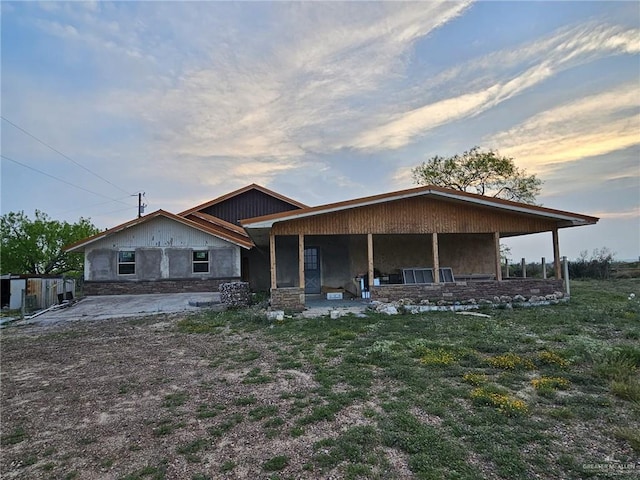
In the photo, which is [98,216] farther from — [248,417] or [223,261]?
[248,417]

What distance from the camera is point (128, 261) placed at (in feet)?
53.4

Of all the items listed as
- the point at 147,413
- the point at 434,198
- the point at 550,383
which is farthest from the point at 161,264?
the point at 550,383

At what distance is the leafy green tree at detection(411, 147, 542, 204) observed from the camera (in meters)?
24.3

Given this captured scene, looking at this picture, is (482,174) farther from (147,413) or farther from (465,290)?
(147,413)

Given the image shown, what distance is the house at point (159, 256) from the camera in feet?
52.6

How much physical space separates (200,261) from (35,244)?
14.6 metres

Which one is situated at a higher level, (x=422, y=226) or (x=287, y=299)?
(x=422, y=226)

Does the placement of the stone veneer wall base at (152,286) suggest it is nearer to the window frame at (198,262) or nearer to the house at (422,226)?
the window frame at (198,262)

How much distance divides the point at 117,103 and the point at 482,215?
13466 mm

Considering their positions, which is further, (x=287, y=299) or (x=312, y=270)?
(x=312, y=270)

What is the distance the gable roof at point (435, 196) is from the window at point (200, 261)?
699cm

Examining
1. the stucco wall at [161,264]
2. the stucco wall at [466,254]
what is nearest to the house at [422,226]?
Answer: the stucco wall at [466,254]

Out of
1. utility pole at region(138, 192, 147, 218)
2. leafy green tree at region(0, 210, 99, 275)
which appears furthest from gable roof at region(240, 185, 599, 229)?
utility pole at region(138, 192, 147, 218)

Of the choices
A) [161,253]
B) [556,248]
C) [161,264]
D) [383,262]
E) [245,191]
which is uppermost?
[245,191]
